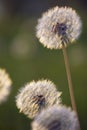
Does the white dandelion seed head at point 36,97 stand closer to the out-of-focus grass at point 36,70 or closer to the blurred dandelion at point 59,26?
the blurred dandelion at point 59,26

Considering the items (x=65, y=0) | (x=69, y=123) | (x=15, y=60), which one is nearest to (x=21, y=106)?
(x=69, y=123)

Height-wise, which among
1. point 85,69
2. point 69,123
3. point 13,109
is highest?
point 85,69

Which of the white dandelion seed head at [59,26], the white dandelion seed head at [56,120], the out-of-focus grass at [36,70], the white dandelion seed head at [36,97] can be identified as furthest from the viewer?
the out-of-focus grass at [36,70]

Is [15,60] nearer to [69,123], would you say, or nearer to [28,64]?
[28,64]

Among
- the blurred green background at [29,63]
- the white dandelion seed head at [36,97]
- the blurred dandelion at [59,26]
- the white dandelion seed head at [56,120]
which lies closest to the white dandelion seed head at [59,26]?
the blurred dandelion at [59,26]

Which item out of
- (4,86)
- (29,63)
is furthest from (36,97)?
(29,63)

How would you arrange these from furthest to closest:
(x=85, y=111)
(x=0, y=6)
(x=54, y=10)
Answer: (x=0, y=6) < (x=85, y=111) < (x=54, y=10)

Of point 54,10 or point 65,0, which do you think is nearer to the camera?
point 54,10
